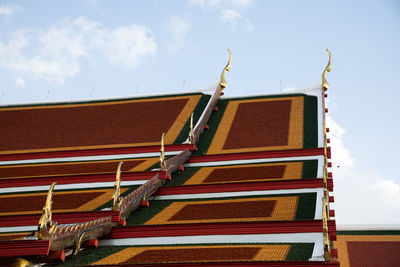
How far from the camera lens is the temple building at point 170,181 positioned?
8.80 m

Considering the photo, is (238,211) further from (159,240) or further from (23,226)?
(23,226)

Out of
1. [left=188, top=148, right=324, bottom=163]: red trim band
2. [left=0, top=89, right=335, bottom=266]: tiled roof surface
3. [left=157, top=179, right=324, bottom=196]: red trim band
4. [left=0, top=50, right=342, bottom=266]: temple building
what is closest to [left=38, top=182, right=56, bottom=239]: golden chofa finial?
[left=0, top=50, right=342, bottom=266]: temple building

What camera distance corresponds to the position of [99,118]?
22.4 metres

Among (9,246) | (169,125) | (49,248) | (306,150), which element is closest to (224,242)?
(49,248)

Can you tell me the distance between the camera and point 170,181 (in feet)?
48.0

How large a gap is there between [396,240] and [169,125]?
9589 millimetres

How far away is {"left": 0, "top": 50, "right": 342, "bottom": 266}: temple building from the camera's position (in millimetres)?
8797

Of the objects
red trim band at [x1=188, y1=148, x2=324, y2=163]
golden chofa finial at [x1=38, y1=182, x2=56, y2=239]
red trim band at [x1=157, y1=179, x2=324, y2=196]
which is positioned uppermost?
red trim band at [x1=188, y1=148, x2=324, y2=163]

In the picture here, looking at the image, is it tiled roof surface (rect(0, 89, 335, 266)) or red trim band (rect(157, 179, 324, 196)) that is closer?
tiled roof surface (rect(0, 89, 335, 266))

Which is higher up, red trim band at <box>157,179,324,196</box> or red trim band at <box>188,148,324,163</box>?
red trim band at <box>188,148,324,163</box>

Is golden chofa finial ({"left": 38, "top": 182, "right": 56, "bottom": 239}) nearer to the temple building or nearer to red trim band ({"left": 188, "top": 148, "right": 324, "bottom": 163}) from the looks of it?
the temple building

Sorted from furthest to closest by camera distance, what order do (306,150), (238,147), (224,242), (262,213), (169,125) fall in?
(169,125), (238,147), (306,150), (262,213), (224,242)

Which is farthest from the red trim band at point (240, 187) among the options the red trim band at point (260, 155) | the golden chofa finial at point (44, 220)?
the golden chofa finial at point (44, 220)

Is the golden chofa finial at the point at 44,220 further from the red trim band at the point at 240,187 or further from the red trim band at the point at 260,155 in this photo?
the red trim band at the point at 260,155
